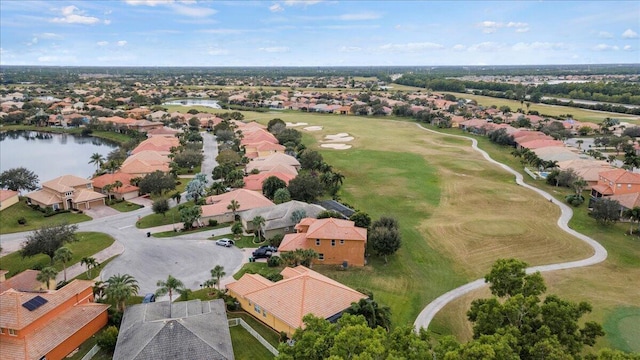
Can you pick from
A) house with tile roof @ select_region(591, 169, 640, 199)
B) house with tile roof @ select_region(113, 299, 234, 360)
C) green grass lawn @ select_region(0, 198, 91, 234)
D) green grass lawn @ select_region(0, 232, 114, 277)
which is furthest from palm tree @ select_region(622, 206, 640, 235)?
green grass lawn @ select_region(0, 198, 91, 234)

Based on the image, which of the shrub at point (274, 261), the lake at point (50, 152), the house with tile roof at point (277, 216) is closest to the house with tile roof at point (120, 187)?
the lake at point (50, 152)

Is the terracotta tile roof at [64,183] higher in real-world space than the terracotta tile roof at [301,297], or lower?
higher

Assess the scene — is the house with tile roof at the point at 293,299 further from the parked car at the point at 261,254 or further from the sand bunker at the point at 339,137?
the sand bunker at the point at 339,137

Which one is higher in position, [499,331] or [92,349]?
[499,331]

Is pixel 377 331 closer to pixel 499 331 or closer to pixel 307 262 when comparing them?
pixel 499 331

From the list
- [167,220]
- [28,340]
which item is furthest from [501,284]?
[167,220]

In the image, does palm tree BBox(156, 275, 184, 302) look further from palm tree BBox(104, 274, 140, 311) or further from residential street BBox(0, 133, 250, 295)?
residential street BBox(0, 133, 250, 295)

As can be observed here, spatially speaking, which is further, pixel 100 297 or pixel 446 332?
pixel 100 297

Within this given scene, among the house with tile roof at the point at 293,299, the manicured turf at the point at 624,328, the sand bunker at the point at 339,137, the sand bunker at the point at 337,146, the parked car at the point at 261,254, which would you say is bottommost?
the manicured turf at the point at 624,328
